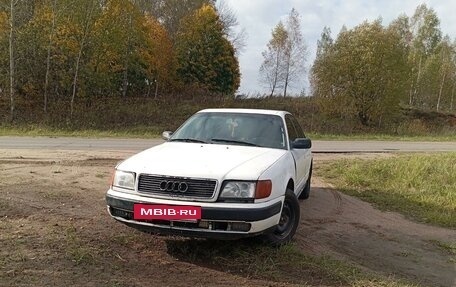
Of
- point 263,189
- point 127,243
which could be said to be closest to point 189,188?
point 263,189

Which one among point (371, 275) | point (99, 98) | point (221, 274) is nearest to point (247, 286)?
point (221, 274)

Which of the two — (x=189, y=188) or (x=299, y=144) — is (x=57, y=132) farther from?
(x=189, y=188)

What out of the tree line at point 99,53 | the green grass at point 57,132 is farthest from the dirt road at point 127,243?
the tree line at point 99,53

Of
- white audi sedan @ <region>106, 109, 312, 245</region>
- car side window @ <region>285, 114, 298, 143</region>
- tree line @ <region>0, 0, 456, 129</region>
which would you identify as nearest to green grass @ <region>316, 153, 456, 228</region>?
car side window @ <region>285, 114, 298, 143</region>

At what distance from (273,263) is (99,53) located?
2731cm

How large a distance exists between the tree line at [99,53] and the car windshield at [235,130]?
22393mm

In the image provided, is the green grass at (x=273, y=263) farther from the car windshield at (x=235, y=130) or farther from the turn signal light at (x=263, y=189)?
the car windshield at (x=235, y=130)

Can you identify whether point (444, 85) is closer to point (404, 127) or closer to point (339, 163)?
point (404, 127)

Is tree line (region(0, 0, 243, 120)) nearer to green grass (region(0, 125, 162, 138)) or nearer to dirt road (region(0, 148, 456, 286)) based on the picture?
green grass (region(0, 125, 162, 138))

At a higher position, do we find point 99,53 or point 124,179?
point 99,53

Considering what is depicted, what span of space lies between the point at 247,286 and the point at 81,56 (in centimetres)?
2715

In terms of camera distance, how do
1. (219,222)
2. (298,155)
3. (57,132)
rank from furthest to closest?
1. (57,132)
2. (298,155)
3. (219,222)

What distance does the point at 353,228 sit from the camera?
273 inches

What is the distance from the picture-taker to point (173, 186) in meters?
4.45
